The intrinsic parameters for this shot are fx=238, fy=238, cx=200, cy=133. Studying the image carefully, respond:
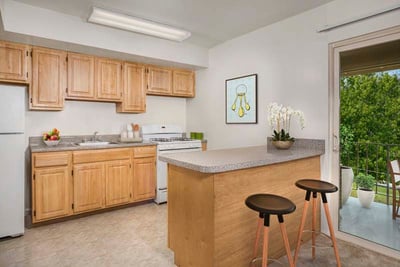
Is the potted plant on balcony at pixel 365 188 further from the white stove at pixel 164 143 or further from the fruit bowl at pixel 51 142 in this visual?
the fruit bowl at pixel 51 142

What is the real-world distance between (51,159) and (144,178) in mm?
1295

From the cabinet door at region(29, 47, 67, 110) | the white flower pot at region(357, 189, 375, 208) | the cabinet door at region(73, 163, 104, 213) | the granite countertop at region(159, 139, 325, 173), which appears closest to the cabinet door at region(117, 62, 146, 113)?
the cabinet door at region(29, 47, 67, 110)

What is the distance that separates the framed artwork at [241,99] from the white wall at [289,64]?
3.6 inches

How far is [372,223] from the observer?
107 inches

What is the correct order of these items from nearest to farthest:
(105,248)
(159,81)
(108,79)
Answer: (105,248) < (108,79) < (159,81)

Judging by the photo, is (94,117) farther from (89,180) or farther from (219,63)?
(219,63)

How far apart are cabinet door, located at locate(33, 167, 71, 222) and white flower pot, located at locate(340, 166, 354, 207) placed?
3381mm

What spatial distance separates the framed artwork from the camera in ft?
11.4

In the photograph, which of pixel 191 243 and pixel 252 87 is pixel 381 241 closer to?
pixel 191 243

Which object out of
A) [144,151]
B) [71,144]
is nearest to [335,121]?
[144,151]

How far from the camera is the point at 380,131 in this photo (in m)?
2.51

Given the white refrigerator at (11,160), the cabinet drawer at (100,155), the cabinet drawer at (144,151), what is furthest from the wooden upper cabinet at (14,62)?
the cabinet drawer at (144,151)

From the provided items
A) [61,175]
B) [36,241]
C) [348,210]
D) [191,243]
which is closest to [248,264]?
[191,243]

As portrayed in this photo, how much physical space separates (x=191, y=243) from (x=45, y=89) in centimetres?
275
